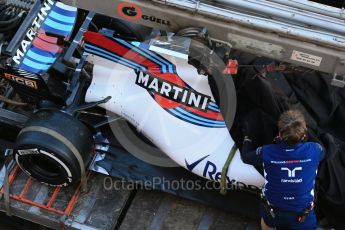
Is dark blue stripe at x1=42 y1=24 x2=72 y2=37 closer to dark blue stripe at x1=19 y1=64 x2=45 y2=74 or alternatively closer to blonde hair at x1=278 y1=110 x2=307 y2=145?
dark blue stripe at x1=19 y1=64 x2=45 y2=74

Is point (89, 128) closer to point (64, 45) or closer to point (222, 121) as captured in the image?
point (64, 45)

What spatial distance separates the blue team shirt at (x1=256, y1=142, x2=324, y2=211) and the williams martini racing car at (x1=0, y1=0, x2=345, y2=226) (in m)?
0.28

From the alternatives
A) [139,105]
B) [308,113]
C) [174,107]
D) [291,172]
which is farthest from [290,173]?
[139,105]

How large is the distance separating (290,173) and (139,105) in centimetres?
128

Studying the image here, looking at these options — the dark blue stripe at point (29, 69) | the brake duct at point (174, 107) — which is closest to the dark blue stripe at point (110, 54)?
the brake duct at point (174, 107)

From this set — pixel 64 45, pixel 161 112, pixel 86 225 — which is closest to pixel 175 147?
pixel 161 112

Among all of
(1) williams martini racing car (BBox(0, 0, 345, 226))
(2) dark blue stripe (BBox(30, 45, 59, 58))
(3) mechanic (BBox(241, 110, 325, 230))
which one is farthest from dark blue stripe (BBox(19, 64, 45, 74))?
(3) mechanic (BBox(241, 110, 325, 230))

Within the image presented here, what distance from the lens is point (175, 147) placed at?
14.9 ft

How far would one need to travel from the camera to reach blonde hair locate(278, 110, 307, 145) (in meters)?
3.86

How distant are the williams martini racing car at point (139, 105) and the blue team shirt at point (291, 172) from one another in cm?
28

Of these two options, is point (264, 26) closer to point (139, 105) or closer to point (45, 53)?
point (139, 105)

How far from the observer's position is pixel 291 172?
4.01 metres

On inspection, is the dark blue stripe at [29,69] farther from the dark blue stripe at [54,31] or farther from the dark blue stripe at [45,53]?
the dark blue stripe at [54,31]

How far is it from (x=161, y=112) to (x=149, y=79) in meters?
0.26
